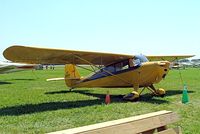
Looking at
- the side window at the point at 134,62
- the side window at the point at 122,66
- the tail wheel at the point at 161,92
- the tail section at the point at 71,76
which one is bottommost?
the tail wheel at the point at 161,92

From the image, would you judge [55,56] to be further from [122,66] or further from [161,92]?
[161,92]

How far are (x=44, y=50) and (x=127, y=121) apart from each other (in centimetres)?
766

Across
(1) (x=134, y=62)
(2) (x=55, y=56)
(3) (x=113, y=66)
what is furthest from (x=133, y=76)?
(2) (x=55, y=56)

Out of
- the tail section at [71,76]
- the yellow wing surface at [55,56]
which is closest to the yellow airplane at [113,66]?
the yellow wing surface at [55,56]

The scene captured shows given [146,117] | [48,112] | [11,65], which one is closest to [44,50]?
[48,112]

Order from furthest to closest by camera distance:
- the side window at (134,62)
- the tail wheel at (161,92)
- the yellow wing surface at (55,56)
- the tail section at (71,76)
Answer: the tail section at (71,76)
the side window at (134,62)
the tail wheel at (161,92)
the yellow wing surface at (55,56)

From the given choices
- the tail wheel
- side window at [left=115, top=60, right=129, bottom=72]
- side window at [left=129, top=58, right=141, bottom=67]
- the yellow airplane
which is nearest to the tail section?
the yellow airplane

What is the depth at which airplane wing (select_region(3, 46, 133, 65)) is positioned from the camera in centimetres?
977

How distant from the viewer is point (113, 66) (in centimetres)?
1411

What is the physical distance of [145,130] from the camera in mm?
3211

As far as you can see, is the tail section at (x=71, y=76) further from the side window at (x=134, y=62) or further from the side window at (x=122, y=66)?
the side window at (x=134, y=62)

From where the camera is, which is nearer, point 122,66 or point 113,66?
point 122,66

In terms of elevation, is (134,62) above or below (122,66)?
above

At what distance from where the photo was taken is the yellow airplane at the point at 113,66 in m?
11.6
